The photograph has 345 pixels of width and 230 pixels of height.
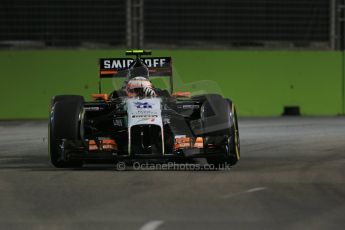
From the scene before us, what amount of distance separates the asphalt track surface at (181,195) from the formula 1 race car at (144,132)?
0.79ft

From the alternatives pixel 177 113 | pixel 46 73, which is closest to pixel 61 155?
pixel 177 113

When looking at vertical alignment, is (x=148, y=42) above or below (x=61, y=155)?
above

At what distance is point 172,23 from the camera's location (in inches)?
979

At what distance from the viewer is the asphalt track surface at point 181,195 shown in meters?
6.91

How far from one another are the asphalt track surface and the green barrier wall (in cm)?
1078

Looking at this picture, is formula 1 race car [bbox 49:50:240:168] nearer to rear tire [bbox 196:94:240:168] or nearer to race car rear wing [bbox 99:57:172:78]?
rear tire [bbox 196:94:240:168]

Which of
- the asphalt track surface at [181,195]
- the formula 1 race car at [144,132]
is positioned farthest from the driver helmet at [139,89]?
the asphalt track surface at [181,195]

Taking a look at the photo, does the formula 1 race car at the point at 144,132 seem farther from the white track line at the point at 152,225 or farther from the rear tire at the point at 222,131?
the white track line at the point at 152,225

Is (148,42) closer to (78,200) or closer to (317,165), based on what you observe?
(317,165)

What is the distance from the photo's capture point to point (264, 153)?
13203 mm

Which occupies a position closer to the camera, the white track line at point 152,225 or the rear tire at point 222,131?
the white track line at point 152,225

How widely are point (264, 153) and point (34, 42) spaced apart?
1284cm

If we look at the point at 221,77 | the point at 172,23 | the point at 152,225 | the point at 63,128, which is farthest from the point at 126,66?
the point at 172,23

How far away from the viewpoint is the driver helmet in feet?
40.4
